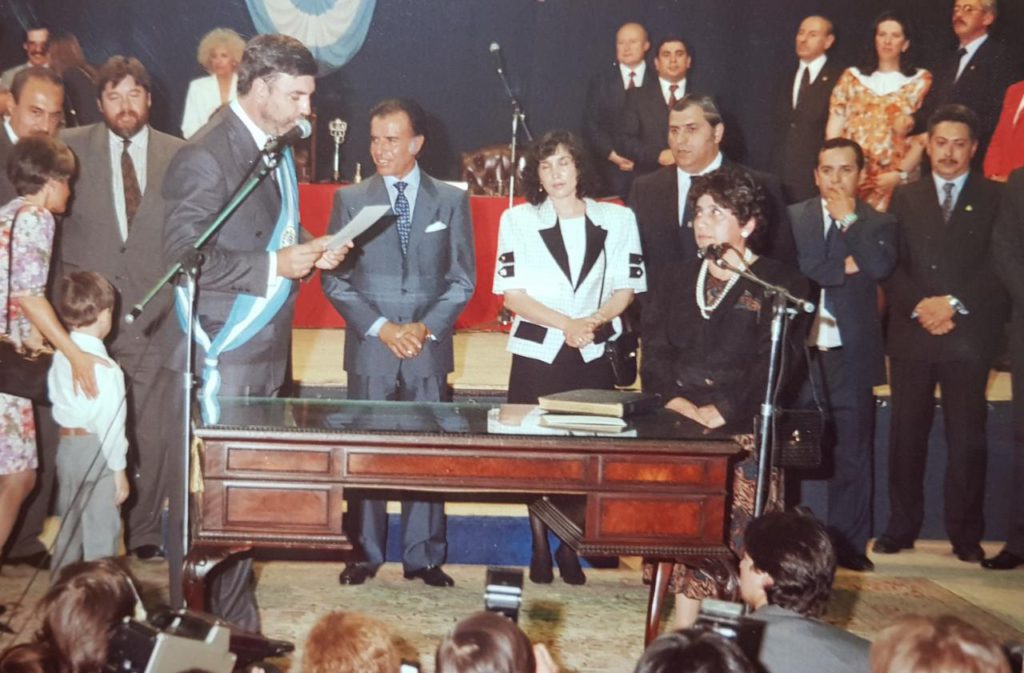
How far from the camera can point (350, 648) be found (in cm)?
202

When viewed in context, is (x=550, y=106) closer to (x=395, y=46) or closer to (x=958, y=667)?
(x=395, y=46)

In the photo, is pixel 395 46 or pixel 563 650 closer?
pixel 563 650

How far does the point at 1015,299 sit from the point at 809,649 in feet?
10.5

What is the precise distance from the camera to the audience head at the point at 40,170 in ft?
14.4

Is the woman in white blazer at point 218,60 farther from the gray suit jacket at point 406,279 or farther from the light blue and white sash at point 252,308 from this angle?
the light blue and white sash at point 252,308

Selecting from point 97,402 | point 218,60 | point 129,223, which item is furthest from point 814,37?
point 97,402

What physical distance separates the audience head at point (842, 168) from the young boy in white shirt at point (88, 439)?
9.30 ft

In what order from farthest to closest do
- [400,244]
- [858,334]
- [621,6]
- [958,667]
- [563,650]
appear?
[621,6] → [858,334] → [400,244] → [563,650] → [958,667]

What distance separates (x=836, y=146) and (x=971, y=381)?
44.2 inches

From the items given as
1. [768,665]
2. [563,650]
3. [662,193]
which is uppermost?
[662,193]

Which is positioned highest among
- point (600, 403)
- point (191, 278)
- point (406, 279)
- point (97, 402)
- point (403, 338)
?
point (406, 279)

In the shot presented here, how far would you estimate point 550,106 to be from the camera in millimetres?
5926

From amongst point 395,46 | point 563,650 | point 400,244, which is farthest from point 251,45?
point 563,650

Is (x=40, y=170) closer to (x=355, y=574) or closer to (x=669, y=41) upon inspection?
(x=355, y=574)
